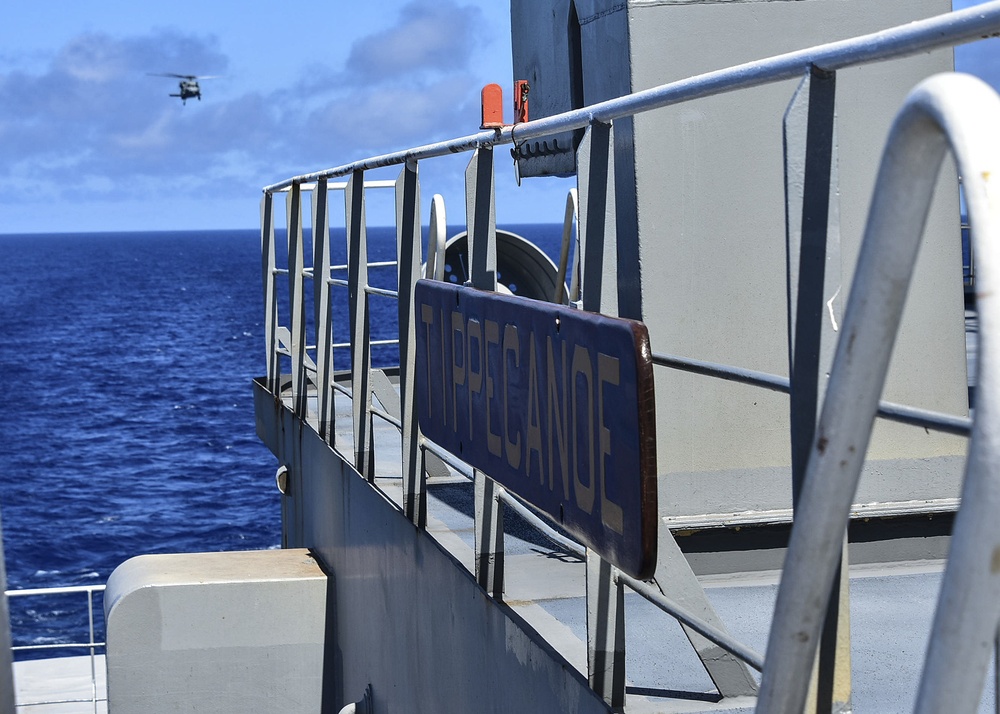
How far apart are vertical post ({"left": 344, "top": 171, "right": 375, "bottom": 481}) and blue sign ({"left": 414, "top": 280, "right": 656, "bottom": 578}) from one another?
1.58m

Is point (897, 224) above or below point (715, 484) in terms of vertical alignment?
above

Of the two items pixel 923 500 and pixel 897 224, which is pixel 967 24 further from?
pixel 923 500

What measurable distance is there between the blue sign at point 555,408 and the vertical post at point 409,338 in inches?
25.6

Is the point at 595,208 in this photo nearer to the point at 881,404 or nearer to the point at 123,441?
the point at 881,404

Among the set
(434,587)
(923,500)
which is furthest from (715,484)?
(434,587)

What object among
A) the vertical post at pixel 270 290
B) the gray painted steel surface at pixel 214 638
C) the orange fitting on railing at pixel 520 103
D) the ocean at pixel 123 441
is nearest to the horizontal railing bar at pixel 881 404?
the orange fitting on railing at pixel 520 103

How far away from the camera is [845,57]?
158cm

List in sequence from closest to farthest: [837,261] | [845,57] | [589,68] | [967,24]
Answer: [967,24], [845,57], [837,261], [589,68]

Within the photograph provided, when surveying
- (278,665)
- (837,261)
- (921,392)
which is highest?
(837,261)

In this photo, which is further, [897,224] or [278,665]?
[278,665]

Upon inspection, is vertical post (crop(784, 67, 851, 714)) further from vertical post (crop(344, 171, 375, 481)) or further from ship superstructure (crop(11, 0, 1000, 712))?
vertical post (crop(344, 171, 375, 481))

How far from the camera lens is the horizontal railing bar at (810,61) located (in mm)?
1302

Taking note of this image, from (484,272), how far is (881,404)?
2.13 metres

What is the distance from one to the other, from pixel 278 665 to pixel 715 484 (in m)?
2.65
